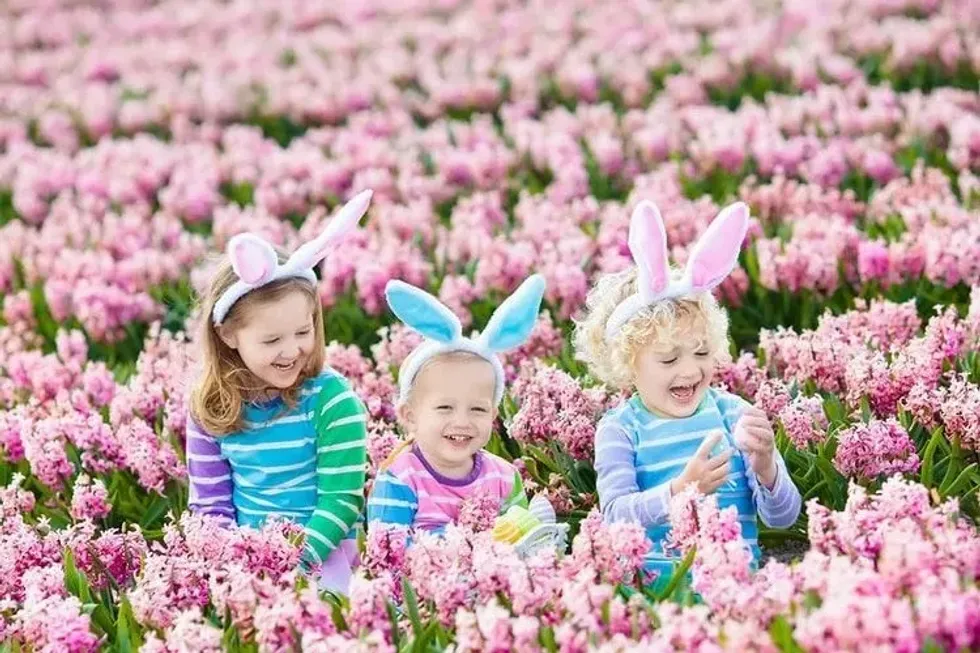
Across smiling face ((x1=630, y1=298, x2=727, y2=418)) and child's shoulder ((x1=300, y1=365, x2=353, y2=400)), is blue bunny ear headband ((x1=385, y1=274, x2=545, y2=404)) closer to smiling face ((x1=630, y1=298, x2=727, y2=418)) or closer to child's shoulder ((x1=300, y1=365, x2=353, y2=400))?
smiling face ((x1=630, y1=298, x2=727, y2=418))

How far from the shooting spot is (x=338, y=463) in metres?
4.78

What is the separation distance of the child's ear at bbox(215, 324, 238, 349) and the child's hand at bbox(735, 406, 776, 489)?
1462 millimetres

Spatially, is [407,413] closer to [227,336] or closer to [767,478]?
[227,336]

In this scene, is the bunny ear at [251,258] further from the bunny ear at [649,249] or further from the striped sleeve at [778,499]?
the striped sleeve at [778,499]

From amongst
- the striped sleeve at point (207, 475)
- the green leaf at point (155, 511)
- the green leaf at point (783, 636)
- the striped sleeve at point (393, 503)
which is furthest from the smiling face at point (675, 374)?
the green leaf at point (155, 511)

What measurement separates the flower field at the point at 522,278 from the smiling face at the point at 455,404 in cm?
22

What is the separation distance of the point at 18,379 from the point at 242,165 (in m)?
3.72

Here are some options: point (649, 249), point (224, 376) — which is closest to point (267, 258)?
point (224, 376)

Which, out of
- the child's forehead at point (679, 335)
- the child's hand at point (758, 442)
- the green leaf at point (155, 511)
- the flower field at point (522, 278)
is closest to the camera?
the flower field at point (522, 278)

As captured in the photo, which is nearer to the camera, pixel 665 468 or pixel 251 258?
pixel 665 468

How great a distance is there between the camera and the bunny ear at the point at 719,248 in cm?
436

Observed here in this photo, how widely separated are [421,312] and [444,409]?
28 centimetres

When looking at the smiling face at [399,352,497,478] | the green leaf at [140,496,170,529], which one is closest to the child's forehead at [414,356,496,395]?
the smiling face at [399,352,497,478]

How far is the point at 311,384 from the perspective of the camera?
4.85 meters
